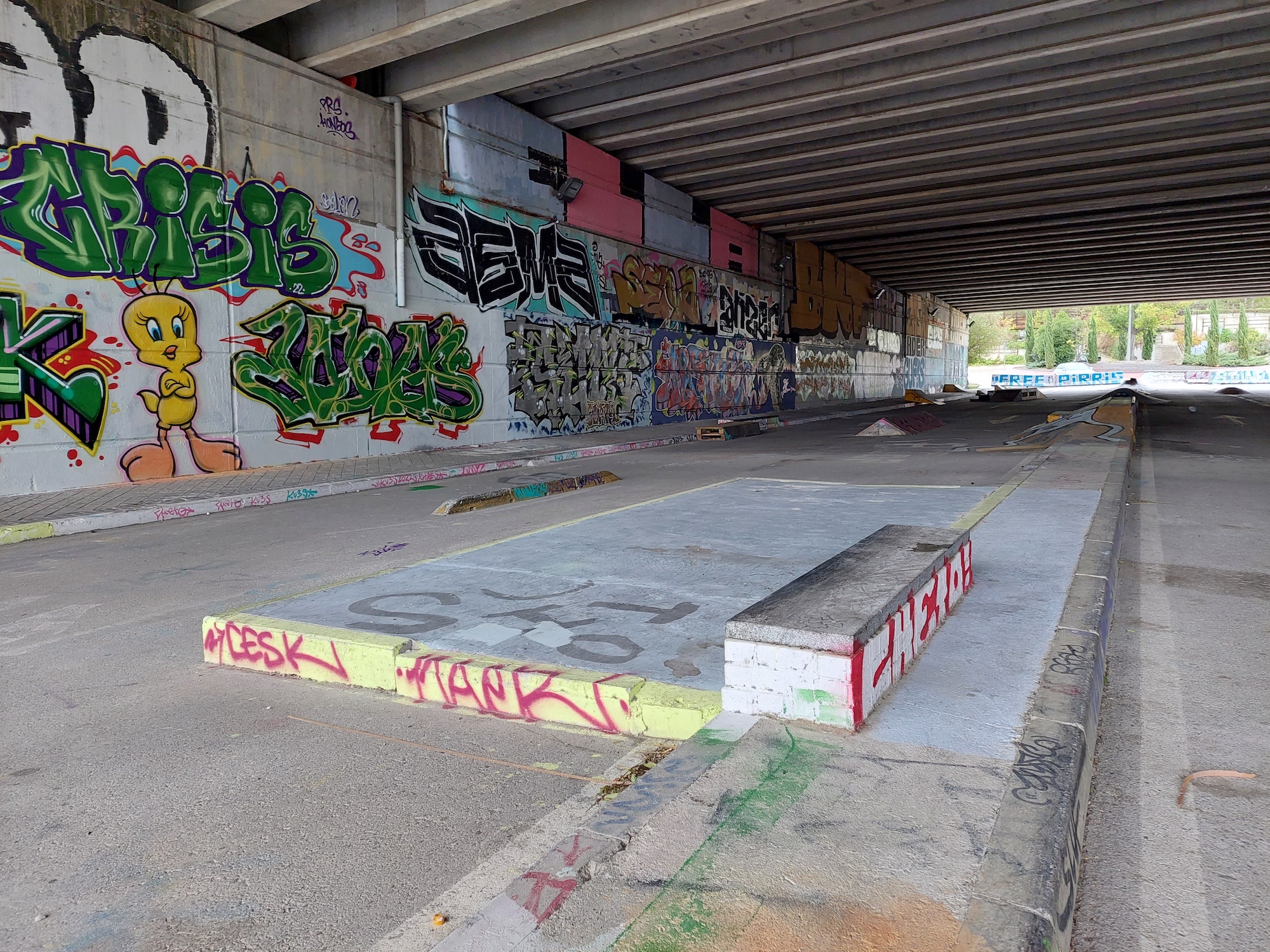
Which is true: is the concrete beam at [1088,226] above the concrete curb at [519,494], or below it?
above

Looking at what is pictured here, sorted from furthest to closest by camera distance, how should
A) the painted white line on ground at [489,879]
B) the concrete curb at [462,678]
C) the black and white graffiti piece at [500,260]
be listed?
the black and white graffiti piece at [500,260], the concrete curb at [462,678], the painted white line on ground at [489,879]

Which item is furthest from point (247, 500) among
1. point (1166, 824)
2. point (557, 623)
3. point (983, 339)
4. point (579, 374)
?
point (983, 339)

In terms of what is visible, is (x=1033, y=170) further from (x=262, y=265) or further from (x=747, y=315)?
(x=262, y=265)

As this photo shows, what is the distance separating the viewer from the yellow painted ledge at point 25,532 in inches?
311

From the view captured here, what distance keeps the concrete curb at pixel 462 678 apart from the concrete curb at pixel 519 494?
4489 millimetres

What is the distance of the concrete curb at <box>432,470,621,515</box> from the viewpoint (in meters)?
8.95

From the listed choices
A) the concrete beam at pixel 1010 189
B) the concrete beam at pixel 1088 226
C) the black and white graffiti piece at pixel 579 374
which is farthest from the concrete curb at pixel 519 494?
the concrete beam at pixel 1088 226

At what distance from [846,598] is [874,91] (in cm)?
1561

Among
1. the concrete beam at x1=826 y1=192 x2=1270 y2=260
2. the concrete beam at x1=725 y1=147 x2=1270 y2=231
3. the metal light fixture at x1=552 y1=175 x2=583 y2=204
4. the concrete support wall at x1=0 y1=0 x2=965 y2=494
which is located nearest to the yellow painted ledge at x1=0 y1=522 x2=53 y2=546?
the concrete support wall at x1=0 y1=0 x2=965 y2=494

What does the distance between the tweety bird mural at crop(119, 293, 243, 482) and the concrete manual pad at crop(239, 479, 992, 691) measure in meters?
7.15

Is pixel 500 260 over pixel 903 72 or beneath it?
beneath

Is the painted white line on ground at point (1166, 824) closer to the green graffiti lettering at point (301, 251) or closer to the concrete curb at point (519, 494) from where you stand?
the concrete curb at point (519, 494)

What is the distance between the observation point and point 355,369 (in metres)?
14.4

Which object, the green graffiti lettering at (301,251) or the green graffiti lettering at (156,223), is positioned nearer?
the green graffiti lettering at (156,223)
